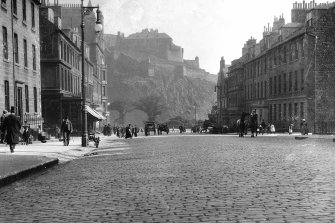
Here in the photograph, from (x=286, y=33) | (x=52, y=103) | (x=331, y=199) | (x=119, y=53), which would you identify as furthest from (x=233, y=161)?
(x=119, y=53)

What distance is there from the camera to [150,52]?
146 metres

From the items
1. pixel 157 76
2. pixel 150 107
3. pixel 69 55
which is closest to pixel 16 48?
pixel 69 55

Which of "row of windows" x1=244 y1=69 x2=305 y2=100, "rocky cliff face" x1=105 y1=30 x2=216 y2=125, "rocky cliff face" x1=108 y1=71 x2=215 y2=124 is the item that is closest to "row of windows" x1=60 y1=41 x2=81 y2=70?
"row of windows" x1=244 y1=69 x2=305 y2=100

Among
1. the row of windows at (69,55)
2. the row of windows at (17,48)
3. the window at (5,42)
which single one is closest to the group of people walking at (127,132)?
the row of windows at (69,55)

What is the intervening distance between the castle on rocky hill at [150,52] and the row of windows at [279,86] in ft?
251

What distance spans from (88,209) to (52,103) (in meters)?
35.6

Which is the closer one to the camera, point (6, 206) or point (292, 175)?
point (6, 206)

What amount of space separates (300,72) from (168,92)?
326ft

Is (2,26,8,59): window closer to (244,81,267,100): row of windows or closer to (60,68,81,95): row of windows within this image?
(60,68,81,95): row of windows

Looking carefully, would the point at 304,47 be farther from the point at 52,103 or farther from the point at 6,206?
the point at 6,206

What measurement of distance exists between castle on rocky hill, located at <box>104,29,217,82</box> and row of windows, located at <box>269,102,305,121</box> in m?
88.2

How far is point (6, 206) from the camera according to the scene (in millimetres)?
6777

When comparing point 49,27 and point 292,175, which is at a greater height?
point 49,27

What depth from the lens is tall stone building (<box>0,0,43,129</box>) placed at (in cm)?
2491
